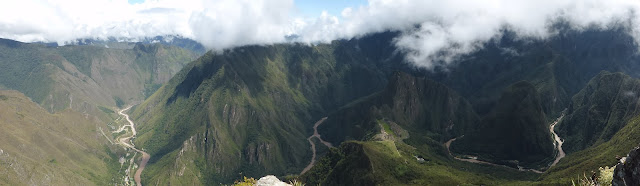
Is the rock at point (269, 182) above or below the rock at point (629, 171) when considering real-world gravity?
below

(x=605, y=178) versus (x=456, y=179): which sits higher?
(x=605, y=178)

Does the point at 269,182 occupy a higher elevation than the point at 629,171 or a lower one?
lower

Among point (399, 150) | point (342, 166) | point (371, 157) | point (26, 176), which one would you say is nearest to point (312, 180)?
point (342, 166)

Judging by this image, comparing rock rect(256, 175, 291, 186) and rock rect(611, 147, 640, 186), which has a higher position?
rock rect(611, 147, 640, 186)

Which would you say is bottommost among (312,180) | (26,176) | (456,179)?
(26,176)

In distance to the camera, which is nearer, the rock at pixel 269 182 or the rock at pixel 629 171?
the rock at pixel 629 171

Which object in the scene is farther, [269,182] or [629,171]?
[269,182]

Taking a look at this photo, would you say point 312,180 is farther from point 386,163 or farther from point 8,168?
point 8,168

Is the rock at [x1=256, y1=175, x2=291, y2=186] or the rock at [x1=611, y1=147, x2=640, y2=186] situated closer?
the rock at [x1=611, y1=147, x2=640, y2=186]
